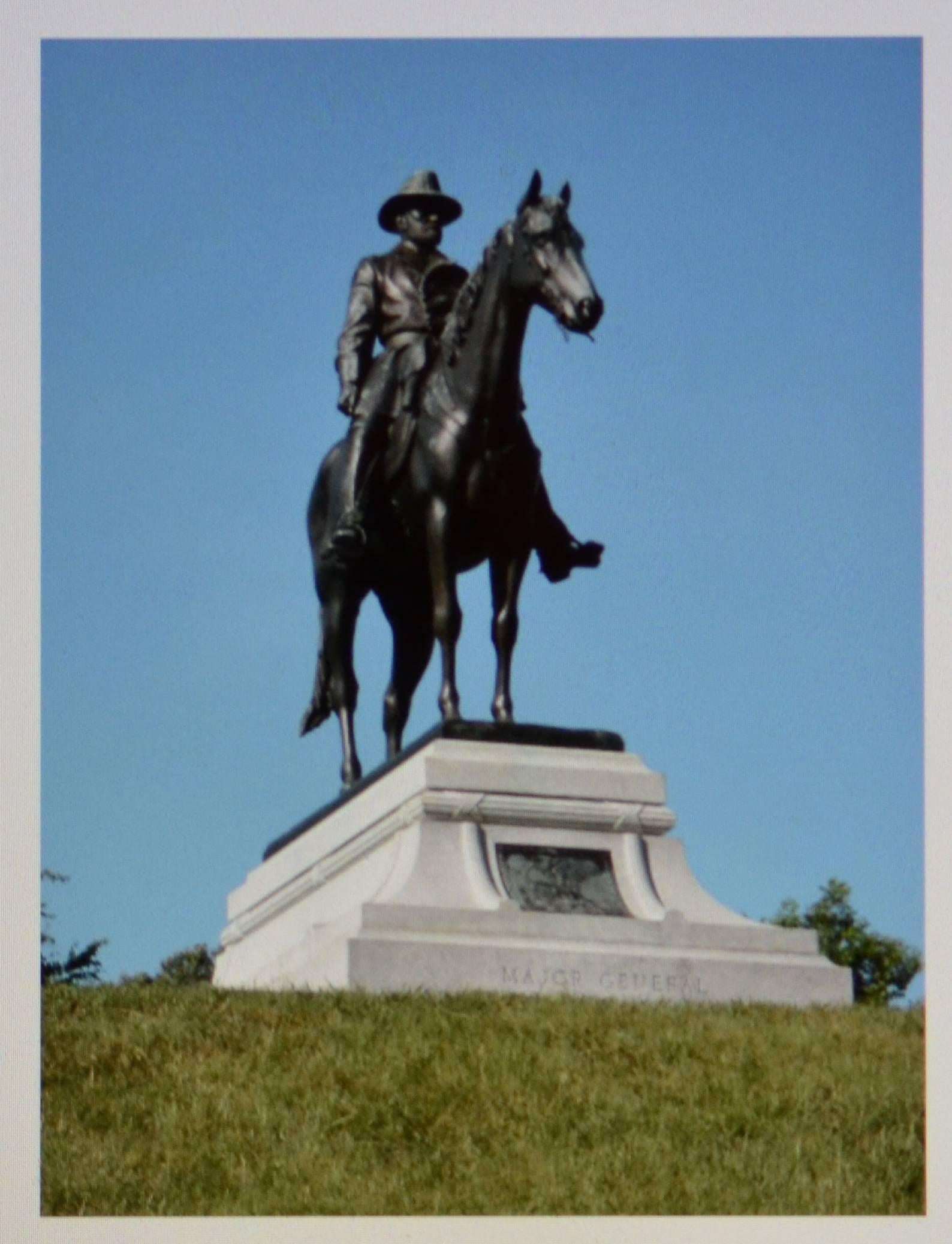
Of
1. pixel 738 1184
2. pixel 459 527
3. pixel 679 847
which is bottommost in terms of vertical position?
pixel 738 1184

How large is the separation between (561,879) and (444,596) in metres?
1.81

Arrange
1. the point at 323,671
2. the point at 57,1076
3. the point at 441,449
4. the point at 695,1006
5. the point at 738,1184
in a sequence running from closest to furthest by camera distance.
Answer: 1. the point at 738,1184
2. the point at 57,1076
3. the point at 695,1006
4. the point at 441,449
5. the point at 323,671

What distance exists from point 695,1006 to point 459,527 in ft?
11.0

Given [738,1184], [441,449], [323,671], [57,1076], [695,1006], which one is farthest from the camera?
[323,671]

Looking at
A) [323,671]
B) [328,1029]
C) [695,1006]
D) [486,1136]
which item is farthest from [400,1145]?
[323,671]

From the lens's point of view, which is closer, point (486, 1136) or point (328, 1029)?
point (486, 1136)

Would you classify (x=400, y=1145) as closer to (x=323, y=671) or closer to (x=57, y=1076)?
(x=57, y=1076)

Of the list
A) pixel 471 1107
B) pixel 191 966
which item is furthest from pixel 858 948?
pixel 471 1107

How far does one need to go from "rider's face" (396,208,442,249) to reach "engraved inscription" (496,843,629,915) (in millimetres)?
4100

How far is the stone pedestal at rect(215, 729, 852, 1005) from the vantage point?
69.0 feet

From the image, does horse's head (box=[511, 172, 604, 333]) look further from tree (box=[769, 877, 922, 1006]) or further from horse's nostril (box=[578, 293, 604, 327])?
tree (box=[769, 877, 922, 1006])

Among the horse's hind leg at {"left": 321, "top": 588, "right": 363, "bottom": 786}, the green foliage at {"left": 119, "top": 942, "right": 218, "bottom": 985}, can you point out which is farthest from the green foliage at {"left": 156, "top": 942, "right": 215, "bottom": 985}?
the horse's hind leg at {"left": 321, "top": 588, "right": 363, "bottom": 786}

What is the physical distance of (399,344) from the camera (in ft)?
76.0

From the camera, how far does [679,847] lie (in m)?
22.4
